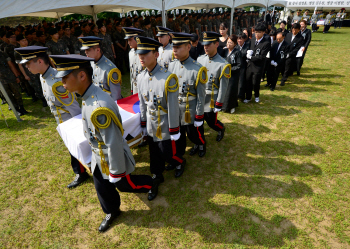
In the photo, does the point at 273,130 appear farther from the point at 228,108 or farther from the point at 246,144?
the point at 228,108

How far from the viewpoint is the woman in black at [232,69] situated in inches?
191

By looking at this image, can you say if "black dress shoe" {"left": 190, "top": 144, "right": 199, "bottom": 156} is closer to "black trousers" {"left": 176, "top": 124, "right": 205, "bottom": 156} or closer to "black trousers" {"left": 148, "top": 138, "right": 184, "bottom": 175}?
"black trousers" {"left": 176, "top": 124, "right": 205, "bottom": 156}

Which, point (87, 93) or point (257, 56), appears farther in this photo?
point (257, 56)

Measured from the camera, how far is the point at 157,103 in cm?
272

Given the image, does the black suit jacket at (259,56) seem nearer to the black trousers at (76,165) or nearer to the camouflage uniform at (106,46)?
Answer: the black trousers at (76,165)

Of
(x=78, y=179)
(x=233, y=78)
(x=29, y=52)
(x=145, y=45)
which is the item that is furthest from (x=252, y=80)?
(x=29, y=52)

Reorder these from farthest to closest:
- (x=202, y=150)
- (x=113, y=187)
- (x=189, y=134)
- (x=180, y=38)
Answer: (x=202, y=150)
(x=189, y=134)
(x=180, y=38)
(x=113, y=187)

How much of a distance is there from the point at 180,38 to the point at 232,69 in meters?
2.61

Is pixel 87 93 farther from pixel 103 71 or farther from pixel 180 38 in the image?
pixel 180 38

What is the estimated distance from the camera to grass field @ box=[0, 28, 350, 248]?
8.44 ft

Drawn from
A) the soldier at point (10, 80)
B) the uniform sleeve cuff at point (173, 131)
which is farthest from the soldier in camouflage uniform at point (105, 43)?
the uniform sleeve cuff at point (173, 131)

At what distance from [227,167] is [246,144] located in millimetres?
937

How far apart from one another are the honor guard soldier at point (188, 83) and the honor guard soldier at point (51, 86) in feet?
5.96

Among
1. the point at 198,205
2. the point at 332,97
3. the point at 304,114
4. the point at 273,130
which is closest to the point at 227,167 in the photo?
the point at 198,205
